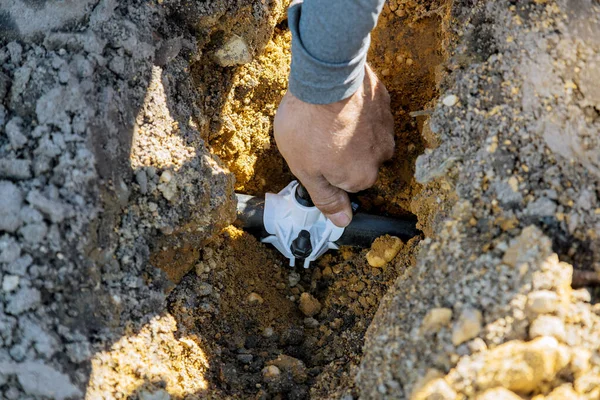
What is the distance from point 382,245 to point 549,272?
72 cm

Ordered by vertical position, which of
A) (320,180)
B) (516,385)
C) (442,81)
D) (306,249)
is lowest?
(306,249)

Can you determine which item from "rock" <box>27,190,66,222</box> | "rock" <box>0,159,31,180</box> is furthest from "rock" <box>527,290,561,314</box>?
"rock" <box>0,159,31,180</box>

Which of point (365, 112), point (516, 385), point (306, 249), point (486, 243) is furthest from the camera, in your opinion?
point (306, 249)

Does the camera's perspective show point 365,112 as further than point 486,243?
Yes

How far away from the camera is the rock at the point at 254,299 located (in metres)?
1.64

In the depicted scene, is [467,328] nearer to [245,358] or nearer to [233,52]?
[245,358]

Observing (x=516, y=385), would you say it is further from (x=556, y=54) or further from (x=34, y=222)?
(x=34, y=222)

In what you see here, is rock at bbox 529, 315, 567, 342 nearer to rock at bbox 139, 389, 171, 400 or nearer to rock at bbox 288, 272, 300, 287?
rock at bbox 139, 389, 171, 400

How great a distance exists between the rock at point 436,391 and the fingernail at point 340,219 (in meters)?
0.80

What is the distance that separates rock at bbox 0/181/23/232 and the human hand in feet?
2.47

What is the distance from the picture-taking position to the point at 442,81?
1396 mm

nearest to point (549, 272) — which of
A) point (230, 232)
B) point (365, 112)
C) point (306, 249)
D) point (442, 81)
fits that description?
point (442, 81)

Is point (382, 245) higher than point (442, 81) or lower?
lower

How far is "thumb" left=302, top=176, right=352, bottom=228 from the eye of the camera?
1.63 m
